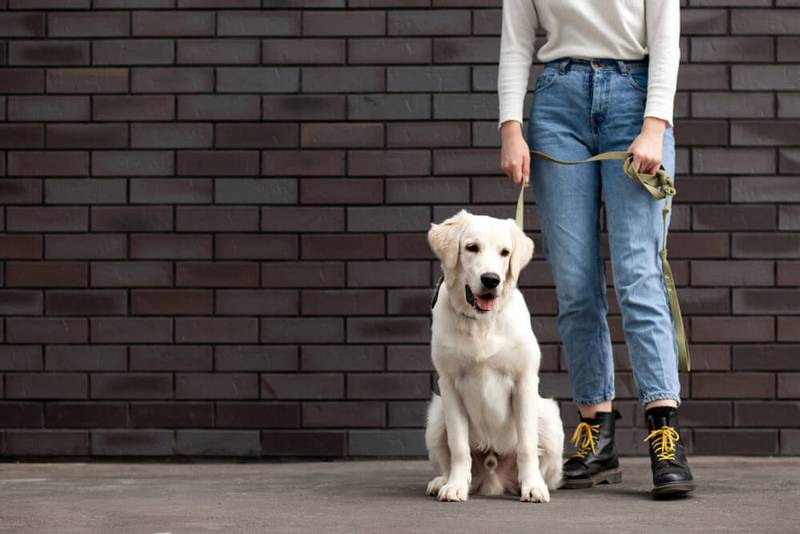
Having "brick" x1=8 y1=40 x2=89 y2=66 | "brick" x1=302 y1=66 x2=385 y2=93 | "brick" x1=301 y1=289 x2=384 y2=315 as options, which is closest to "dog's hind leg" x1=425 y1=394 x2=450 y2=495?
"brick" x1=301 y1=289 x2=384 y2=315

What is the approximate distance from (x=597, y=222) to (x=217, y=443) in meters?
2.26

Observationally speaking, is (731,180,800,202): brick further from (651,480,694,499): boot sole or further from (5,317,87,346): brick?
(5,317,87,346): brick

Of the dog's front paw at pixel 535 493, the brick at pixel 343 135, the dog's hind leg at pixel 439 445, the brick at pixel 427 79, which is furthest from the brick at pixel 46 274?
the dog's front paw at pixel 535 493

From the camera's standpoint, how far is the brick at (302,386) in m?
5.85

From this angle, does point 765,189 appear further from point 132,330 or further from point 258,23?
point 132,330

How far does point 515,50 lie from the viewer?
185 inches

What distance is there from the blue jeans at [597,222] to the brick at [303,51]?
4.99 feet

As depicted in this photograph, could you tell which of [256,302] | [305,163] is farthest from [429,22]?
[256,302]

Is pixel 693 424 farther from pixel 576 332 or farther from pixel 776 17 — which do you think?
pixel 776 17

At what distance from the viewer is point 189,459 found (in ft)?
19.2

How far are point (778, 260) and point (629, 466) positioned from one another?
4.04 ft

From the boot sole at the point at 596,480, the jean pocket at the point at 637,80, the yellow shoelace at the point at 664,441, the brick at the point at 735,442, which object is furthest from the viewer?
the brick at the point at 735,442

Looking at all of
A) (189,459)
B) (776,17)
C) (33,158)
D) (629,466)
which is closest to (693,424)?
(629,466)

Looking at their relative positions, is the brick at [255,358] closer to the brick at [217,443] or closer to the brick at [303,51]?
the brick at [217,443]
